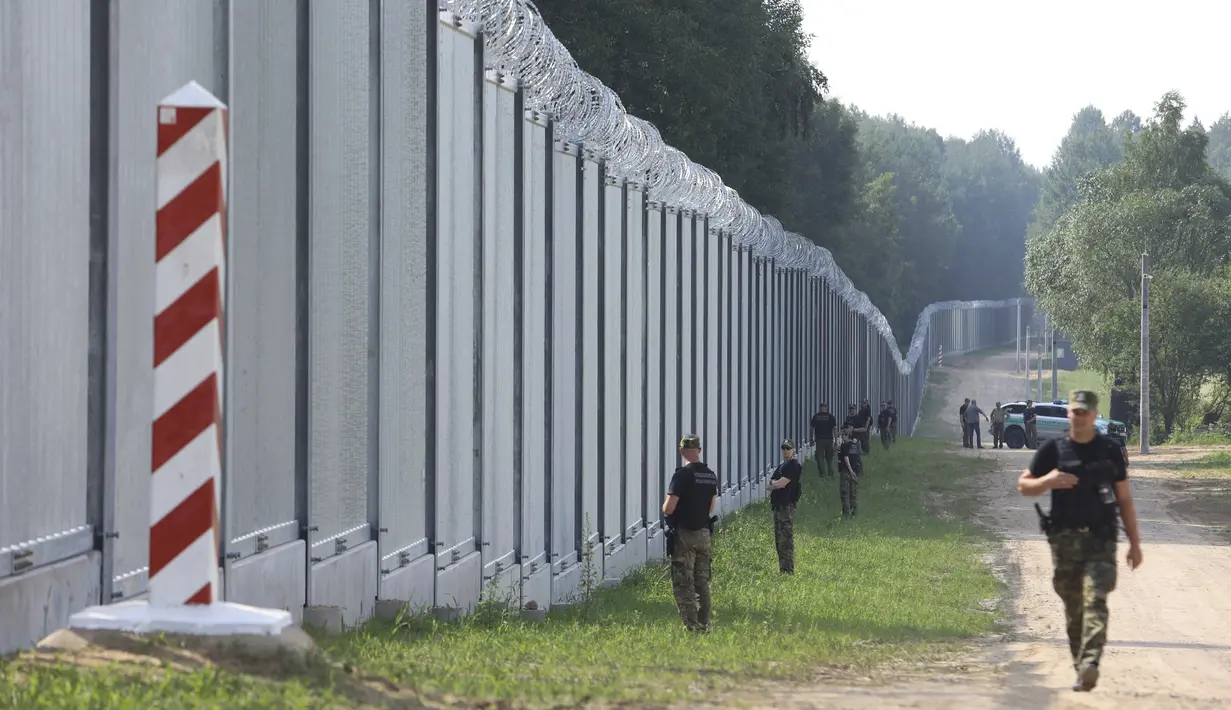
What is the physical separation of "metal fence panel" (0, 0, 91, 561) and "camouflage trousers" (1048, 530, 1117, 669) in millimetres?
4838

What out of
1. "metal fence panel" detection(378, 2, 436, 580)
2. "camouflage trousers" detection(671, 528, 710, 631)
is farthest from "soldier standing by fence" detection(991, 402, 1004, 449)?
"metal fence panel" detection(378, 2, 436, 580)

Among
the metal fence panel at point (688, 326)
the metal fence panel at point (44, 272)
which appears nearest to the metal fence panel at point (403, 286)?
the metal fence panel at point (44, 272)

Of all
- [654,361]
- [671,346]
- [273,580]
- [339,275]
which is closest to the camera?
[273,580]

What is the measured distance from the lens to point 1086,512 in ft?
32.5

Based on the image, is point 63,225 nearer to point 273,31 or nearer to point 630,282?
point 273,31

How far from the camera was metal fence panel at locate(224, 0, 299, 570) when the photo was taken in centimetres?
948

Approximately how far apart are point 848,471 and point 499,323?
14887mm

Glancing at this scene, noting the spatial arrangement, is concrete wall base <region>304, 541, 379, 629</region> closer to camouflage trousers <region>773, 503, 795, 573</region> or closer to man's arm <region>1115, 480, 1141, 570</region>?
man's arm <region>1115, 480, 1141, 570</region>

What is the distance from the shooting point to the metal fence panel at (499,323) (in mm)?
14422

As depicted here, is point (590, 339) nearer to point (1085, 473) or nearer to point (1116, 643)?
point (1116, 643)

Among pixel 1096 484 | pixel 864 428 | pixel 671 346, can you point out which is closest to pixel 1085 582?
pixel 1096 484

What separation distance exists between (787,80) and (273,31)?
4097 centimetres

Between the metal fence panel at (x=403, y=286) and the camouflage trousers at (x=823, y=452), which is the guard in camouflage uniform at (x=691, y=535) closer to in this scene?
the metal fence panel at (x=403, y=286)

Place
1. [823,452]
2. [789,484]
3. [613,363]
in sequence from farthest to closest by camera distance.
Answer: [823,452] → [789,484] → [613,363]
